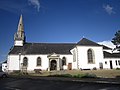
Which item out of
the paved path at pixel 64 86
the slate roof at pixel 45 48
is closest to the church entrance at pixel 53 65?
the slate roof at pixel 45 48

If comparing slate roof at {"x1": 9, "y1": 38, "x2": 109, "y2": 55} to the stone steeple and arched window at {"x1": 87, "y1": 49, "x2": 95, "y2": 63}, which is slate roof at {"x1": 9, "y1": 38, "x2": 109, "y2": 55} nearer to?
arched window at {"x1": 87, "y1": 49, "x2": 95, "y2": 63}

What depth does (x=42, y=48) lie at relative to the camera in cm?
5444

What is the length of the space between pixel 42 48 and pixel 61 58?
729 cm

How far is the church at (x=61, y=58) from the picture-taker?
46.3 metres

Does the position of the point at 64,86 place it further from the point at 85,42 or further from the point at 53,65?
the point at 53,65

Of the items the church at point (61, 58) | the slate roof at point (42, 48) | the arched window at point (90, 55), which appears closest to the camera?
the church at point (61, 58)

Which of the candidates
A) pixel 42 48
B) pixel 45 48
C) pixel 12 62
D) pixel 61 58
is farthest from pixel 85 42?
pixel 12 62

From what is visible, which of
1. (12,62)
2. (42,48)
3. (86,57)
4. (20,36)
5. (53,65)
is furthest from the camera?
(20,36)

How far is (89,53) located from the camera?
46969 millimetres

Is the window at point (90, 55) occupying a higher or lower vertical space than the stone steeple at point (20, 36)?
lower

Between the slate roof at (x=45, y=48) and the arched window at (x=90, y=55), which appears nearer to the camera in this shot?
the arched window at (x=90, y=55)

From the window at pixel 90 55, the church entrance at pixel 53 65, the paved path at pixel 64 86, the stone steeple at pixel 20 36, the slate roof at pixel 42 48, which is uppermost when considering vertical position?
the stone steeple at pixel 20 36

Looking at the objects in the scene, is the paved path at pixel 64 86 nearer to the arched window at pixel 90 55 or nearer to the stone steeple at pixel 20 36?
the arched window at pixel 90 55

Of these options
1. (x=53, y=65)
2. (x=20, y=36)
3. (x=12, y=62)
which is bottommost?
(x=53, y=65)
